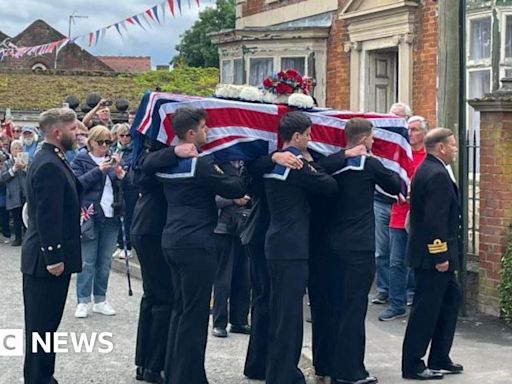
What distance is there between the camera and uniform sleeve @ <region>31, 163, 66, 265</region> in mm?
6559

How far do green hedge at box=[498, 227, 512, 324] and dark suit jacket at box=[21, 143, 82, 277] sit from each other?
Answer: 4.30 m

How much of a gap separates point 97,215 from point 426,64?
6643 millimetres

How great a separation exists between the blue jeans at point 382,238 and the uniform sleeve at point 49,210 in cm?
391

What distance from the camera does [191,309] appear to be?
6.59m

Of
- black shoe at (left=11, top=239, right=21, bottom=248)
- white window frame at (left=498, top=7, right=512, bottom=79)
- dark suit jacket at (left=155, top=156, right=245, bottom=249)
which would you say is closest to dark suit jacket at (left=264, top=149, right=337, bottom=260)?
dark suit jacket at (left=155, top=156, right=245, bottom=249)

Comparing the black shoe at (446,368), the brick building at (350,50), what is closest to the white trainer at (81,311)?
the black shoe at (446,368)

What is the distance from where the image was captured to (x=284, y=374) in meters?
6.59

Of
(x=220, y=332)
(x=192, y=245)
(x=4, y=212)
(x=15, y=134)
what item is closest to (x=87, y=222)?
(x=220, y=332)

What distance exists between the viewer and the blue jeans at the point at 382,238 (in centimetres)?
970

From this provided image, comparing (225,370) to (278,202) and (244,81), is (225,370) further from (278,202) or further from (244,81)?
(244,81)

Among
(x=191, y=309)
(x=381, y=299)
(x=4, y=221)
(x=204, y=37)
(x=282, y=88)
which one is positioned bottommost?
(x=381, y=299)

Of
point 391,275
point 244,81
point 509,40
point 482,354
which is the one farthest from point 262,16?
point 482,354

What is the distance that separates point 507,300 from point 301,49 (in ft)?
29.9

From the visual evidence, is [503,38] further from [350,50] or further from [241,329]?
[241,329]
